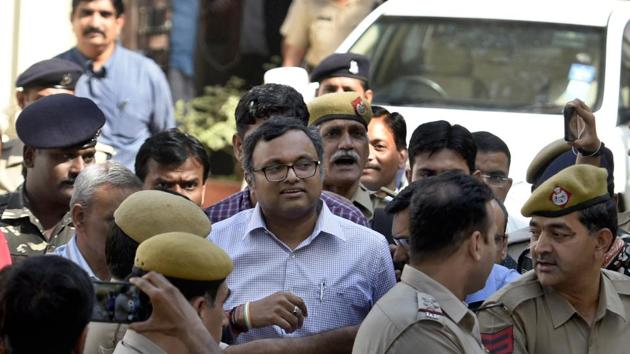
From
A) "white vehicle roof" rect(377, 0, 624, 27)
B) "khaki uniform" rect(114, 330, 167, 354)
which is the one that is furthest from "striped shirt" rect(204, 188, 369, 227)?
"white vehicle roof" rect(377, 0, 624, 27)

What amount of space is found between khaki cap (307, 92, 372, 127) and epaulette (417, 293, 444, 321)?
2702 mm

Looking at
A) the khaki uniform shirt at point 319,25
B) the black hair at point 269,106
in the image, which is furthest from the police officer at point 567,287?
the khaki uniform shirt at point 319,25

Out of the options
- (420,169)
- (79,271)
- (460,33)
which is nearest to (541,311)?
(420,169)

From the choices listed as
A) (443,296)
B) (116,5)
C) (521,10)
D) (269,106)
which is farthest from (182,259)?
(521,10)

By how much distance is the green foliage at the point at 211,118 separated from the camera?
14.4 m

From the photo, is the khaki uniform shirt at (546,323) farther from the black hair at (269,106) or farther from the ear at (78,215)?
the ear at (78,215)

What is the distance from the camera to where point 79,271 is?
4250 mm

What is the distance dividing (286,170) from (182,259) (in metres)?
1.67

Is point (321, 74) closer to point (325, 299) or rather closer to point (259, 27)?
point (325, 299)

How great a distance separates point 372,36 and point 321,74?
2024mm

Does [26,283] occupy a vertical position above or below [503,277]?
above

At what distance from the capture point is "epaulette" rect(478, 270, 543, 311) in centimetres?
601

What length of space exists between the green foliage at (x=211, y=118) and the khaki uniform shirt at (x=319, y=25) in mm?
2030

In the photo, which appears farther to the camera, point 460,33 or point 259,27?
point 259,27
